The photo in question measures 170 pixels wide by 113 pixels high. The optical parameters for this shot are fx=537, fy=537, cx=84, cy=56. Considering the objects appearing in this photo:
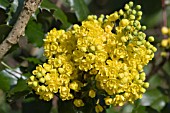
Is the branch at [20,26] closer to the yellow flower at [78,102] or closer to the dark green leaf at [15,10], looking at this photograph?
the dark green leaf at [15,10]

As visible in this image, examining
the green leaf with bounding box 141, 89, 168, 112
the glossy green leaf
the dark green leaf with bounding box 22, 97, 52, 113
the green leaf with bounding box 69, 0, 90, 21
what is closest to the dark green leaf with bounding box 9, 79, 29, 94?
the dark green leaf with bounding box 22, 97, 52, 113

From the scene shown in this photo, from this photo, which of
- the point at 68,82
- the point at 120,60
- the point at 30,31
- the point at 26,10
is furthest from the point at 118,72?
the point at 30,31

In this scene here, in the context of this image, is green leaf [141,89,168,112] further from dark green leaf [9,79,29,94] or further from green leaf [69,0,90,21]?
dark green leaf [9,79,29,94]

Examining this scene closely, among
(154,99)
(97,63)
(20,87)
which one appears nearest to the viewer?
(97,63)

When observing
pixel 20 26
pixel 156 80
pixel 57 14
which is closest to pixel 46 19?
pixel 57 14

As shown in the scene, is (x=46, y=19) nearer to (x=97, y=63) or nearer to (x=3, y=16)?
(x=3, y=16)
